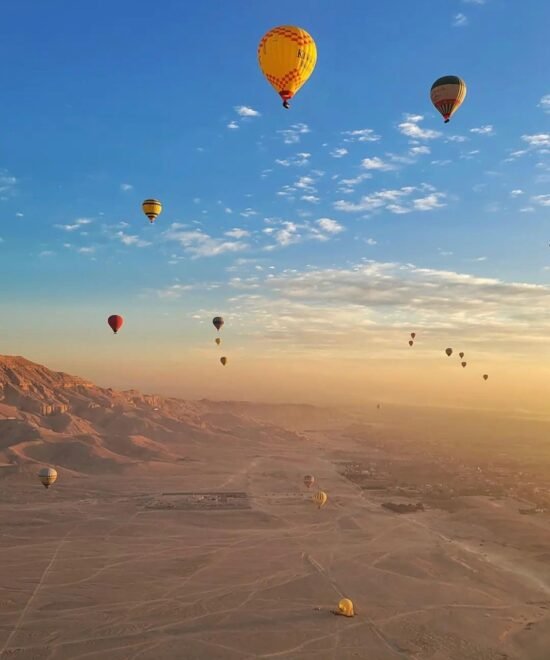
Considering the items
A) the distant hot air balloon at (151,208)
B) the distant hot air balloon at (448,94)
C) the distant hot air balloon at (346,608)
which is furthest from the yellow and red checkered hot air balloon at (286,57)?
the distant hot air balloon at (346,608)

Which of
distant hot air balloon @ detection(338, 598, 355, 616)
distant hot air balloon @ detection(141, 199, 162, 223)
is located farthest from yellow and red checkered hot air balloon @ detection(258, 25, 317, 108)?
distant hot air balloon @ detection(338, 598, 355, 616)

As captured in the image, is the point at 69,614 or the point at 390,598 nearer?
the point at 69,614

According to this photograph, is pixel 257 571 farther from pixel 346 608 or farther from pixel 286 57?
pixel 286 57

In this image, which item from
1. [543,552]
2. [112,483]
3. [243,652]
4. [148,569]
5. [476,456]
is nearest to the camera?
[243,652]

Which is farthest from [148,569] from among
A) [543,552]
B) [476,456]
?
[476,456]

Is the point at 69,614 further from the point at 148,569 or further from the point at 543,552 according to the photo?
the point at 543,552

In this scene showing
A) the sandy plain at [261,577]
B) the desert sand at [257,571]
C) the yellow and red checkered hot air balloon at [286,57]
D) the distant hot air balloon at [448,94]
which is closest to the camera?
the sandy plain at [261,577]

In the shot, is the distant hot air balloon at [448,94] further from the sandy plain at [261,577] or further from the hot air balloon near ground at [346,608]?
the sandy plain at [261,577]
